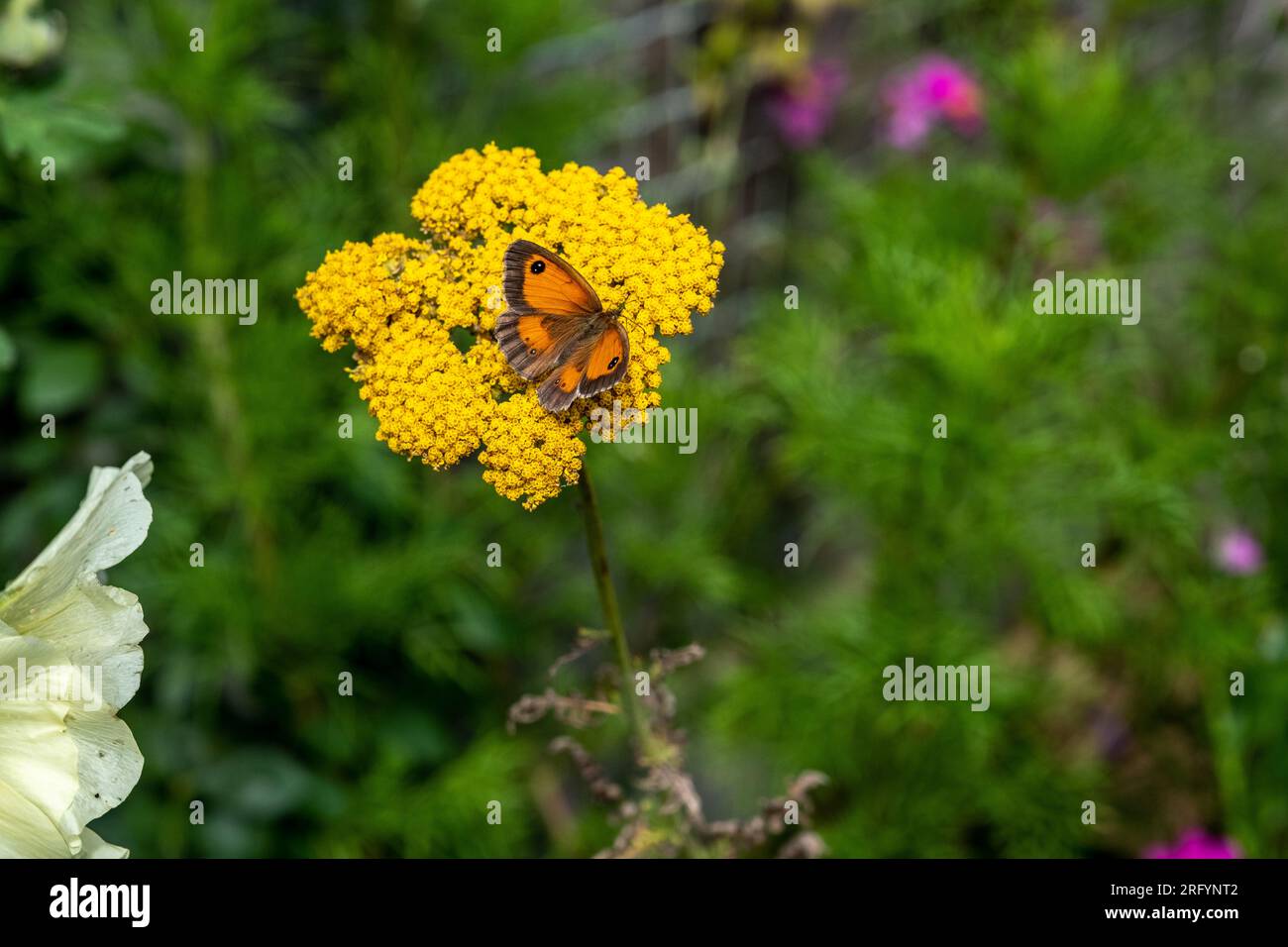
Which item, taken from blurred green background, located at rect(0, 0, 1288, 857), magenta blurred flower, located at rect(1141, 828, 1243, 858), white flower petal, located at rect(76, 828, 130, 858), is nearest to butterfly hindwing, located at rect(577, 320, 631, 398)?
white flower petal, located at rect(76, 828, 130, 858)

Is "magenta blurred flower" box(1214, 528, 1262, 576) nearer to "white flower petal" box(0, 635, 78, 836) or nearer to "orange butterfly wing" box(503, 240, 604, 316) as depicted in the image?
"orange butterfly wing" box(503, 240, 604, 316)

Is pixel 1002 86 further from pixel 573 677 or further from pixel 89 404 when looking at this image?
pixel 89 404

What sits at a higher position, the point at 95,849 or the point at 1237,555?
the point at 1237,555

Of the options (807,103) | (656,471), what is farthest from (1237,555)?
(807,103)

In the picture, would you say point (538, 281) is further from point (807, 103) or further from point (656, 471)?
point (807, 103)

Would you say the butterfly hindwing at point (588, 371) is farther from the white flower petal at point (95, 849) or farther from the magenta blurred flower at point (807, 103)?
the magenta blurred flower at point (807, 103)
